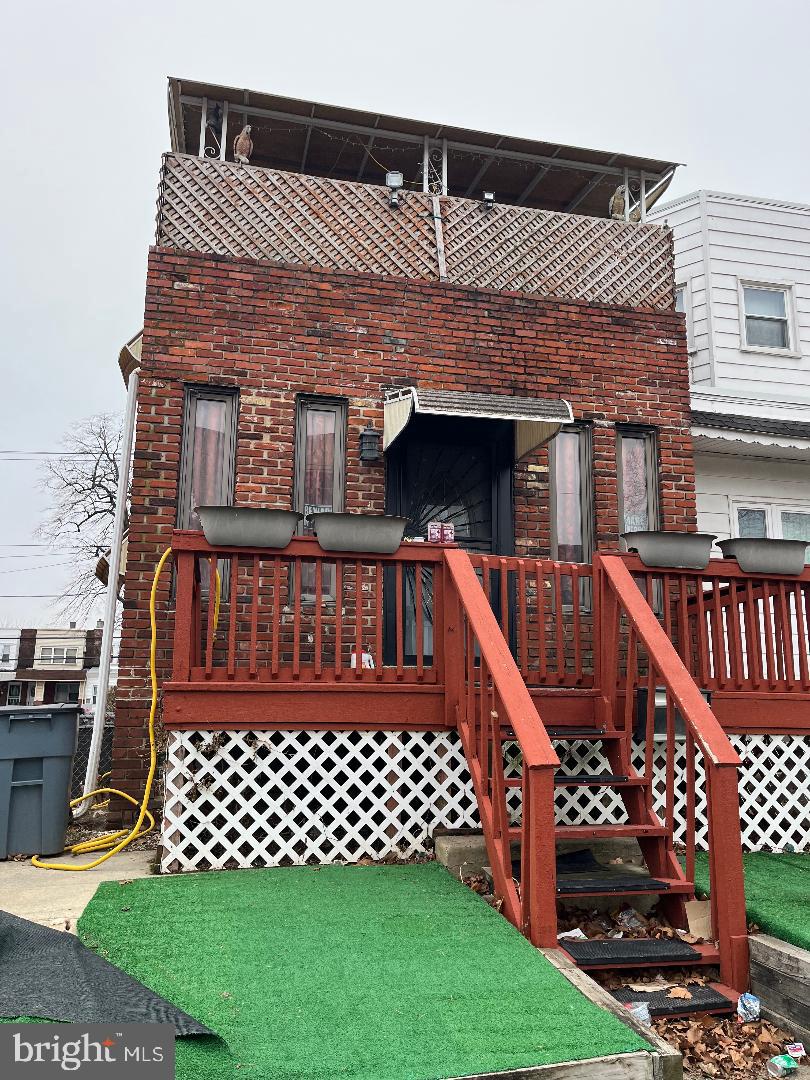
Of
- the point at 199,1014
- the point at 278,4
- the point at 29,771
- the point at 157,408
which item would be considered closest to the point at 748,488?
the point at 157,408

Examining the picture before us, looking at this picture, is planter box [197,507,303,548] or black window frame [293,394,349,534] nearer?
planter box [197,507,303,548]

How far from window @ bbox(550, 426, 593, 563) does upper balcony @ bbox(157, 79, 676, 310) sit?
4.78ft

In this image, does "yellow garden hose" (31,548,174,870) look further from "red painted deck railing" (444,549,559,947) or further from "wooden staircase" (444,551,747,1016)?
"wooden staircase" (444,551,747,1016)

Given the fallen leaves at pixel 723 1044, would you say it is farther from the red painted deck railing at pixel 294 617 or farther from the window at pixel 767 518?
the window at pixel 767 518

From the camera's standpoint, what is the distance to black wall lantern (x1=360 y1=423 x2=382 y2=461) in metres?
7.02

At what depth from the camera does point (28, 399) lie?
42281 millimetres

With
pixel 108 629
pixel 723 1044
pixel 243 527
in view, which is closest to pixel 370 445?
pixel 243 527

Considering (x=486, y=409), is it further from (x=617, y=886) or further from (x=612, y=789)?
(x=617, y=886)

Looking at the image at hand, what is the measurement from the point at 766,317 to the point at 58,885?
10.1 meters

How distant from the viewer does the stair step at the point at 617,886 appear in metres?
→ 3.93

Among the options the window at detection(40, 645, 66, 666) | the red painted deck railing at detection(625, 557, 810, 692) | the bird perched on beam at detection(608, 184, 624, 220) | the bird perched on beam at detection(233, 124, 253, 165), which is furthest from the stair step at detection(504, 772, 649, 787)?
the window at detection(40, 645, 66, 666)

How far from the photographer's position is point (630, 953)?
356 centimetres

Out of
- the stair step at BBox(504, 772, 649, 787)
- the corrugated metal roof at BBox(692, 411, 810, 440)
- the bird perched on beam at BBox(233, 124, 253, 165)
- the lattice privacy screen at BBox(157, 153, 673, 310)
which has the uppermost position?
the bird perched on beam at BBox(233, 124, 253, 165)

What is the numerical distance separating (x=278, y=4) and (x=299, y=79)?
59.6 inches
